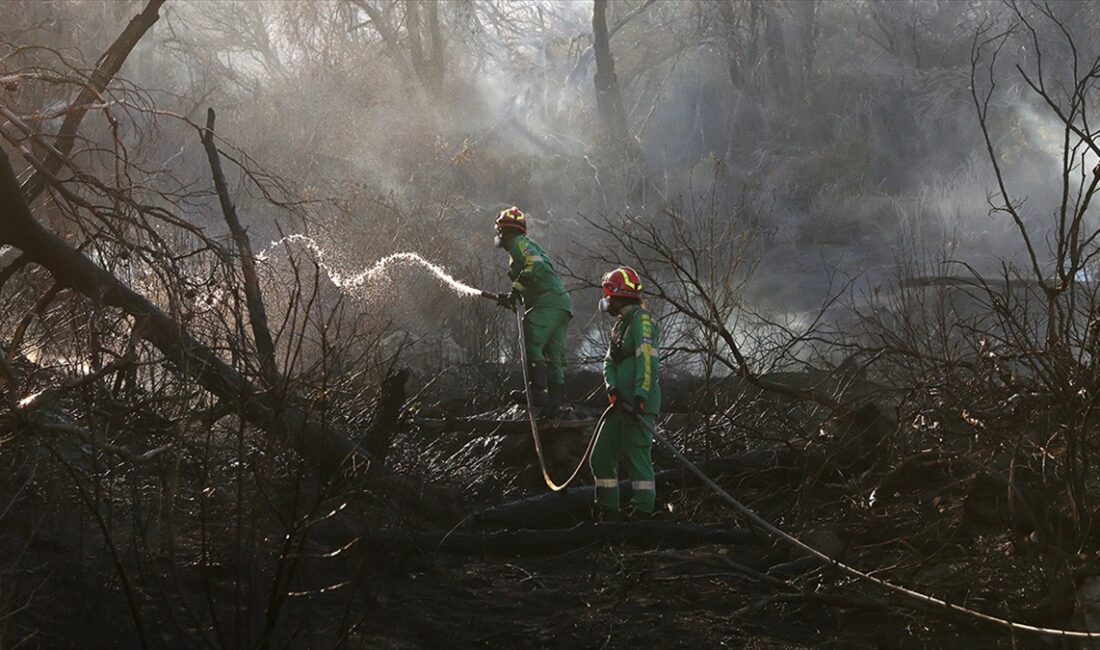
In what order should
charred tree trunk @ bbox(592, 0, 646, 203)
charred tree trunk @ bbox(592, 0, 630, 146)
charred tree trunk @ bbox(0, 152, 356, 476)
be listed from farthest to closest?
charred tree trunk @ bbox(592, 0, 630, 146)
charred tree trunk @ bbox(592, 0, 646, 203)
charred tree trunk @ bbox(0, 152, 356, 476)

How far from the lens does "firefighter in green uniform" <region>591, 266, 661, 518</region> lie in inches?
348

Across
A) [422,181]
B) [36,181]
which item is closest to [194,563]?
[36,181]

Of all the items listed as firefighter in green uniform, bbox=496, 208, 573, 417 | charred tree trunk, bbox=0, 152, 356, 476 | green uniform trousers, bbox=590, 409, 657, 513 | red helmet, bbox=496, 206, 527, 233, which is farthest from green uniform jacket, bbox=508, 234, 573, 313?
charred tree trunk, bbox=0, 152, 356, 476

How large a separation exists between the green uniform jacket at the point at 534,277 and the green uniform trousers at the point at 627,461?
2.59m

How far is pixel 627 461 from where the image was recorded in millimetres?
9039

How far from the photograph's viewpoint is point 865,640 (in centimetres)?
673

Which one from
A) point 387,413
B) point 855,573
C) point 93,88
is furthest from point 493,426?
point 855,573

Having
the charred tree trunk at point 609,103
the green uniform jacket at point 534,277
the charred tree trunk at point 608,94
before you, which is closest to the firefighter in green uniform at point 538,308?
the green uniform jacket at point 534,277

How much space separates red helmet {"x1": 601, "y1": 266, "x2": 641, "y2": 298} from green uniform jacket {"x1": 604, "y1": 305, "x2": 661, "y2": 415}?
0.35 feet

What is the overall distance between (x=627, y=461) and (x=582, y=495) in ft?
1.26

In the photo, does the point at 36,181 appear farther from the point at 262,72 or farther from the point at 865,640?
the point at 262,72

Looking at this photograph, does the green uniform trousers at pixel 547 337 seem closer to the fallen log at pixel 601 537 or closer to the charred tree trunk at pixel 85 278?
the fallen log at pixel 601 537

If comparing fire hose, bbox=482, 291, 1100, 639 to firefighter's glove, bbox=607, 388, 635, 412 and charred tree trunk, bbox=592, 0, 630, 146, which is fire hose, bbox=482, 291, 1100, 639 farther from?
charred tree trunk, bbox=592, 0, 630, 146

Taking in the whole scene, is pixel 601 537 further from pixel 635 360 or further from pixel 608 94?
pixel 608 94
